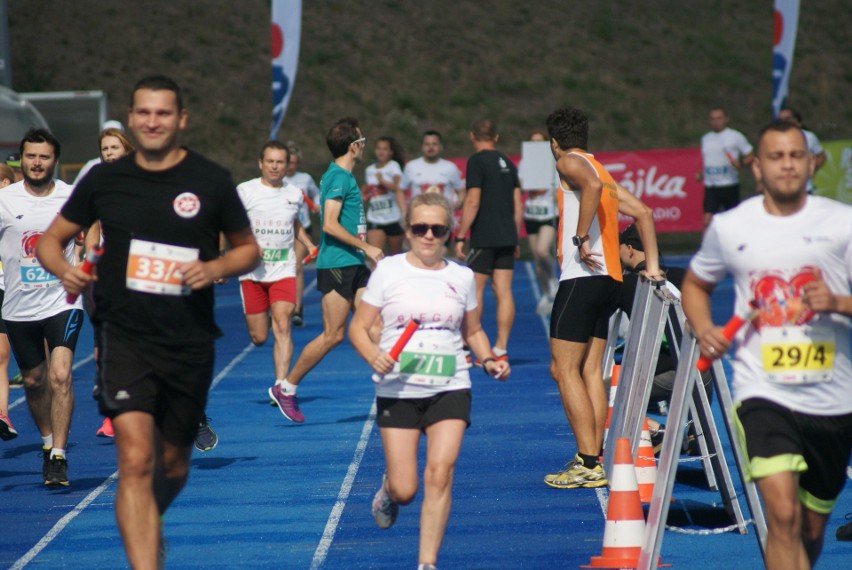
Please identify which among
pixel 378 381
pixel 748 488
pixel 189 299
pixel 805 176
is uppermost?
pixel 805 176

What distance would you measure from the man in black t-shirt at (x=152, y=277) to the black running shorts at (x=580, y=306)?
9.91 feet

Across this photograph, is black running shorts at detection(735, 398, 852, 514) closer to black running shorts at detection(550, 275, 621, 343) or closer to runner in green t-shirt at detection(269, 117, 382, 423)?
black running shorts at detection(550, 275, 621, 343)

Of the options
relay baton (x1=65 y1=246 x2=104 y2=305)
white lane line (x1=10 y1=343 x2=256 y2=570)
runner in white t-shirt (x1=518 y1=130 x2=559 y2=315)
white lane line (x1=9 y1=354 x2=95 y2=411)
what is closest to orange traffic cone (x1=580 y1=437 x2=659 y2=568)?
relay baton (x1=65 y1=246 x2=104 y2=305)

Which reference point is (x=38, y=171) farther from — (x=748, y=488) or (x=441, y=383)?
(x=748, y=488)

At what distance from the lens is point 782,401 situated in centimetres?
460

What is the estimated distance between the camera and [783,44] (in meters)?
23.2

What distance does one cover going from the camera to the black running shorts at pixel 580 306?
7836mm

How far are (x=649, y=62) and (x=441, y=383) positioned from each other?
42229 mm

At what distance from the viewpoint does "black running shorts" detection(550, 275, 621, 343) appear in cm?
784

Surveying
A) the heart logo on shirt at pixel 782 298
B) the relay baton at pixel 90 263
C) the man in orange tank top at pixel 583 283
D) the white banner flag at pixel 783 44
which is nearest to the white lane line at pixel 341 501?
the man in orange tank top at pixel 583 283

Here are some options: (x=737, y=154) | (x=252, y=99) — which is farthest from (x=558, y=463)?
(x=252, y=99)

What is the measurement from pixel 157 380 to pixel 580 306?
131 inches

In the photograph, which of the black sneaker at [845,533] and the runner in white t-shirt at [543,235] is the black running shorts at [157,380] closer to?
the black sneaker at [845,533]

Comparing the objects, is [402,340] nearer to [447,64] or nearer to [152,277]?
[152,277]
